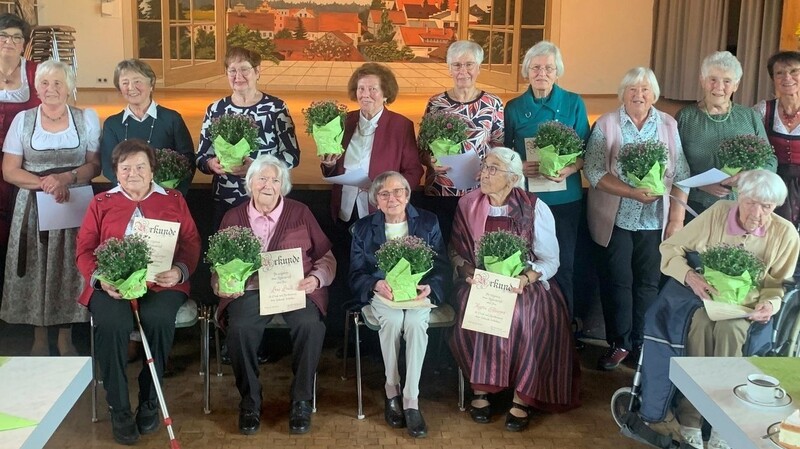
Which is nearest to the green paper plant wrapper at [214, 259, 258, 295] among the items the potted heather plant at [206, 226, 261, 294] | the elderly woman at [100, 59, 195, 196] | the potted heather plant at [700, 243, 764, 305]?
the potted heather plant at [206, 226, 261, 294]

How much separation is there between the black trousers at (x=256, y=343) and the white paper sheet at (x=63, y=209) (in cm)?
89

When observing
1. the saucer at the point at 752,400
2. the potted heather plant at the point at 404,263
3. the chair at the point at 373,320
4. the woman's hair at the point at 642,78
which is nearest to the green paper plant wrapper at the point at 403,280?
the potted heather plant at the point at 404,263

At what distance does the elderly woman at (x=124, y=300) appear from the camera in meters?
3.40

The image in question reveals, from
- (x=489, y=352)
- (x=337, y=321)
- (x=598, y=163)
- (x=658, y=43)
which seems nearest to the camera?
(x=489, y=352)

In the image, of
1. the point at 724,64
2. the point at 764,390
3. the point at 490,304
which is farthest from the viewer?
the point at 724,64

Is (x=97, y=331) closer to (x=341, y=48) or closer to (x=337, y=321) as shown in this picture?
(x=337, y=321)

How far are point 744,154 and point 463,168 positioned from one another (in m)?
1.21

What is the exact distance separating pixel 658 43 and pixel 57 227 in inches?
370

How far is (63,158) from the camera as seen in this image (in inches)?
151

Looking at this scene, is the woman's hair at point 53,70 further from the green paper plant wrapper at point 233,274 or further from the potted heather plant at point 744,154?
the potted heather plant at point 744,154

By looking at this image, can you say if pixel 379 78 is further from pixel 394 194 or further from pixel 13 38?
pixel 13 38

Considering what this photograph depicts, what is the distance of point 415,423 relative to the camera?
11.7 feet

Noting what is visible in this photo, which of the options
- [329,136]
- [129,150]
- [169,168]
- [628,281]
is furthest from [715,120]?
[129,150]

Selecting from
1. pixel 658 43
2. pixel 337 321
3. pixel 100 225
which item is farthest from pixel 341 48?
pixel 100 225
